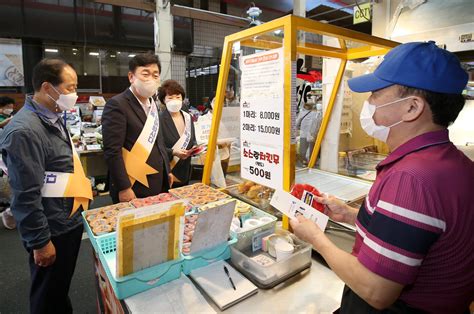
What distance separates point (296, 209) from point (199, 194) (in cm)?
81

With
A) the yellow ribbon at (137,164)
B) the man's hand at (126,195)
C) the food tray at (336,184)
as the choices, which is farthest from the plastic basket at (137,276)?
the food tray at (336,184)

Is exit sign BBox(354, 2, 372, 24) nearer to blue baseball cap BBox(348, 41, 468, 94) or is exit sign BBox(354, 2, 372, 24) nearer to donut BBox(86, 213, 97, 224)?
blue baseball cap BBox(348, 41, 468, 94)

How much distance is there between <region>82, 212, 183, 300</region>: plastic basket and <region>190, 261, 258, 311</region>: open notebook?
3.7 inches

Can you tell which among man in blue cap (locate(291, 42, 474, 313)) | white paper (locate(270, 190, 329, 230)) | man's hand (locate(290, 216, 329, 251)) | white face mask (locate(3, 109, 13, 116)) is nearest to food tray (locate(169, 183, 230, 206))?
white paper (locate(270, 190, 329, 230))

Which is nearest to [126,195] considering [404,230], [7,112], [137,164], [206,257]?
[137,164]

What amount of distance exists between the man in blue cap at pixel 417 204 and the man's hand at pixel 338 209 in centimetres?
33

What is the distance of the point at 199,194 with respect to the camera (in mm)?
1809

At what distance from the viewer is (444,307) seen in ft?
→ 2.56

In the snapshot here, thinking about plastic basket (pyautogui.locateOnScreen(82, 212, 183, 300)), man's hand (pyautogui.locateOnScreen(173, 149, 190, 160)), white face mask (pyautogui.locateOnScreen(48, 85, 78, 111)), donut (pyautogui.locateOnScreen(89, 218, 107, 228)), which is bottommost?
plastic basket (pyautogui.locateOnScreen(82, 212, 183, 300))

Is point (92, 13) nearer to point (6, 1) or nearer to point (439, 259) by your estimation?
point (6, 1)

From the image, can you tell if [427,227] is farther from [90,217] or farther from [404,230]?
[90,217]

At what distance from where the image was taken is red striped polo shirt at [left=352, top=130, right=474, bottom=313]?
0.70m

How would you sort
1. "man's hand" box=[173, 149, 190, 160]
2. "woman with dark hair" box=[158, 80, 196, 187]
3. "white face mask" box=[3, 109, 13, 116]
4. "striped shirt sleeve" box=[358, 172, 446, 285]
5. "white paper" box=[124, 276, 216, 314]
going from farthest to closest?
"white face mask" box=[3, 109, 13, 116] < "woman with dark hair" box=[158, 80, 196, 187] < "man's hand" box=[173, 149, 190, 160] < "white paper" box=[124, 276, 216, 314] < "striped shirt sleeve" box=[358, 172, 446, 285]

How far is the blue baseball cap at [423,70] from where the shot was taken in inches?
30.4
